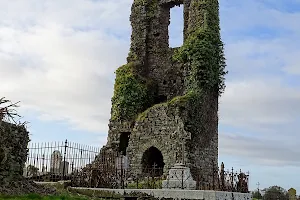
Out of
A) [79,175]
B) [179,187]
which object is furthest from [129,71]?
[179,187]

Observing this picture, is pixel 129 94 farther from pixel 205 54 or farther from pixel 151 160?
pixel 205 54

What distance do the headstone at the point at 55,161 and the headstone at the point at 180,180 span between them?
312 inches

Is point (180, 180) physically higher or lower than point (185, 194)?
higher

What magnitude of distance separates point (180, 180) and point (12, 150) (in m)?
6.89

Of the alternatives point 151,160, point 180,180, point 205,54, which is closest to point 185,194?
point 180,180

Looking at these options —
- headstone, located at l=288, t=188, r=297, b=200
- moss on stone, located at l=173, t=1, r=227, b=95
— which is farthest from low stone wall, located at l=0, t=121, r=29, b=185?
headstone, located at l=288, t=188, r=297, b=200

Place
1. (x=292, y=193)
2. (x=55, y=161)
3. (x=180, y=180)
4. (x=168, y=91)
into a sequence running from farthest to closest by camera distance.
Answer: (x=168, y=91) < (x=292, y=193) < (x=55, y=161) < (x=180, y=180)

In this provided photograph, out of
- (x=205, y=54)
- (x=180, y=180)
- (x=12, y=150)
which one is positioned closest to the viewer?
(x=12, y=150)

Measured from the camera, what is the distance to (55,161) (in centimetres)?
2408

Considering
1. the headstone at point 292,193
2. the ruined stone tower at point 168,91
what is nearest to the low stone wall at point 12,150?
→ the ruined stone tower at point 168,91

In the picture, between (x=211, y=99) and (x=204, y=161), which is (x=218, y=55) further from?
(x=204, y=161)

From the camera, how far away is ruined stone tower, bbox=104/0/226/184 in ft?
83.6

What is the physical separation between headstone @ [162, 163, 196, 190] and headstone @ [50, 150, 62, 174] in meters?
7.91

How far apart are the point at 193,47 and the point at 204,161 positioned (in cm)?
670
